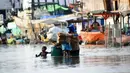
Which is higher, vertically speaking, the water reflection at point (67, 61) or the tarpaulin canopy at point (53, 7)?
the water reflection at point (67, 61)

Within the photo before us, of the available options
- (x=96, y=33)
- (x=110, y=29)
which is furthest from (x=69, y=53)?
(x=96, y=33)

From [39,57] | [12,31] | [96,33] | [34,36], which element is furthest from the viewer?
[12,31]

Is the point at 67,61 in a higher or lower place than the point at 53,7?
higher

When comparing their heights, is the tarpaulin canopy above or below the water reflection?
below

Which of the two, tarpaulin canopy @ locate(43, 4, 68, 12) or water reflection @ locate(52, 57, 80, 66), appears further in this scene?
tarpaulin canopy @ locate(43, 4, 68, 12)

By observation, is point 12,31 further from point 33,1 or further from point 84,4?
point 84,4

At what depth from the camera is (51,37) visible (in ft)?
174

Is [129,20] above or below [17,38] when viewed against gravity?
above

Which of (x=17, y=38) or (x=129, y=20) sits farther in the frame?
(x=17, y=38)

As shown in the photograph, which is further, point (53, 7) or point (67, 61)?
point (53, 7)

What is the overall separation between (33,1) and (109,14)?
5184 centimetres

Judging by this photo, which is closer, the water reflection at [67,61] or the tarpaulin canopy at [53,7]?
the water reflection at [67,61]

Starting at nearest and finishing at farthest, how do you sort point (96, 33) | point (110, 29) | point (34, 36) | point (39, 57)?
point (39, 57), point (110, 29), point (96, 33), point (34, 36)

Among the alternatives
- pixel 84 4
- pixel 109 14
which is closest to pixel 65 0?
pixel 84 4
